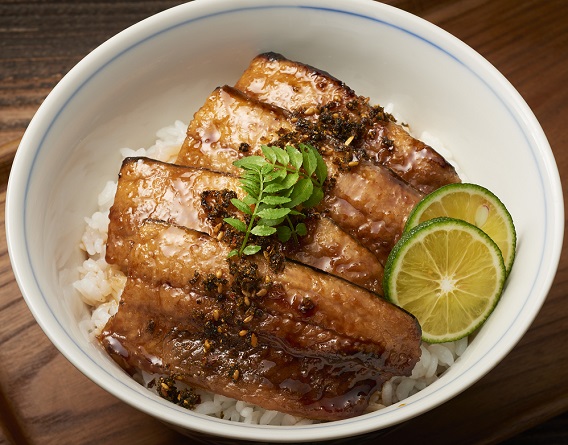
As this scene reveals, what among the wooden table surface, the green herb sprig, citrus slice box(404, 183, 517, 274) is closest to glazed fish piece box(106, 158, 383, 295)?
the green herb sprig

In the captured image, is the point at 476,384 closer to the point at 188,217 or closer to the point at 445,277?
the point at 445,277

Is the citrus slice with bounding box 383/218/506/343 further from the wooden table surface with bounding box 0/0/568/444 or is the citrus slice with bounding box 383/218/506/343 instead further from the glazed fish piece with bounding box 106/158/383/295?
the wooden table surface with bounding box 0/0/568/444

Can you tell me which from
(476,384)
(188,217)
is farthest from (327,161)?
(476,384)

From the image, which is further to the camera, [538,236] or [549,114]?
[549,114]

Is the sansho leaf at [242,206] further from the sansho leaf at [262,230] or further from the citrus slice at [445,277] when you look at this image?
the citrus slice at [445,277]

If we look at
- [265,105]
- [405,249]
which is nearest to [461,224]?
[405,249]

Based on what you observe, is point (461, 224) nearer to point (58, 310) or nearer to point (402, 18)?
point (402, 18)
